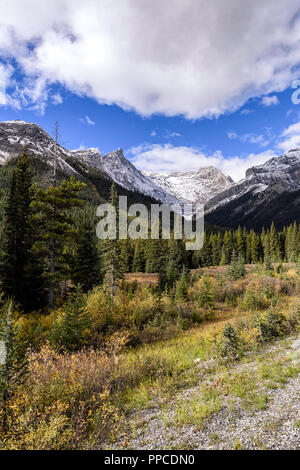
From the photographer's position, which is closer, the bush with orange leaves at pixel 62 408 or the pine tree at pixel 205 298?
the bush with orange leaves at pixel 62 408

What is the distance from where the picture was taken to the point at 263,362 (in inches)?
331

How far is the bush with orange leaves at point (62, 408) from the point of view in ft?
15.6

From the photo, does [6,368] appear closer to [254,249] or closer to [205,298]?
[205,298]

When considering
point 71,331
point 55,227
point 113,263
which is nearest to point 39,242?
point 55,227

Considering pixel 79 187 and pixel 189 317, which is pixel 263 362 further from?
pixel 79 187

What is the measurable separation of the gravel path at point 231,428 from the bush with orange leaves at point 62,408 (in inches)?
34.7

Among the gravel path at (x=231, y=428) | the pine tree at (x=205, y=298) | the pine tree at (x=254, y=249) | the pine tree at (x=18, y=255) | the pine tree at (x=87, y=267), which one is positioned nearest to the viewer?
the gravel path at (x=231, y=428)

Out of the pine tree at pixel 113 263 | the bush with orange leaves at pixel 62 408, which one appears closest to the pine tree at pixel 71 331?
the bush with orange leaves at pixel 62 408

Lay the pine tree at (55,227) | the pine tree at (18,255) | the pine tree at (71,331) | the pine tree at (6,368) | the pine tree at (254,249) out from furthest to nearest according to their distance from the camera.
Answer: the pine tree at (254,249), the pine tree at (18,255), the pine tree at (55,227), the pine tree at (71,331), the pine tree at (6,368)

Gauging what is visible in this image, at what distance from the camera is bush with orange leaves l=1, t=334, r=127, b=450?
475cm

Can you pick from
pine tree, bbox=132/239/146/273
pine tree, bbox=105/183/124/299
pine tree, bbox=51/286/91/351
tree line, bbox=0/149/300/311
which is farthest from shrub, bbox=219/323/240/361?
pine tree, bbox=132/239/146/273

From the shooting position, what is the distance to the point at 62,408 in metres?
5.38

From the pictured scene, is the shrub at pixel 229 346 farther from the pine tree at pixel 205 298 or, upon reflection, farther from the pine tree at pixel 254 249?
the pine tree at pixel 254 249
